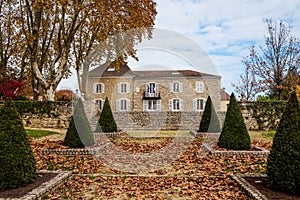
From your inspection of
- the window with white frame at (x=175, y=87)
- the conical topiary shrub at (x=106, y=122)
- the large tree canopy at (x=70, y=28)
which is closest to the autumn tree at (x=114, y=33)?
the large tree canopy at (x=70, y=28)

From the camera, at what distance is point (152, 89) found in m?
32.5

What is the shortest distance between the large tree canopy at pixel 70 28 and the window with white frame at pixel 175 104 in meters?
13.3

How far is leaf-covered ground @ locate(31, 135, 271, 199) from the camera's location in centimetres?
492

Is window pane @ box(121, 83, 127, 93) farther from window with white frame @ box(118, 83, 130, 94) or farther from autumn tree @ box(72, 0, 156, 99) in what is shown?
autumn tree @ box(72, 0, 156, 99)

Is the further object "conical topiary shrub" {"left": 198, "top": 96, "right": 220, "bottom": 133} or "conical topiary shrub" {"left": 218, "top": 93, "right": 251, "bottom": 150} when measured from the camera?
"conical topiary shrub" {"left": 198, "top": 96, "right": 220, "bottom": 133}

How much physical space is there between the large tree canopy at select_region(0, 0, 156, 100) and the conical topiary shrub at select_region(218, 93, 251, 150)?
29.7 ft

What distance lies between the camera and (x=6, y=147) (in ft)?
15.0

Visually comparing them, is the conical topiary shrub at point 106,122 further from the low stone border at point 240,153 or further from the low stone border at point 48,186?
the low stone border at point 48,186

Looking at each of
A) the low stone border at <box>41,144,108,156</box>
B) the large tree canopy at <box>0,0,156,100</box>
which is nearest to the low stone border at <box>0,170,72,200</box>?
the low stone border at <box>41,144,108,156</box>

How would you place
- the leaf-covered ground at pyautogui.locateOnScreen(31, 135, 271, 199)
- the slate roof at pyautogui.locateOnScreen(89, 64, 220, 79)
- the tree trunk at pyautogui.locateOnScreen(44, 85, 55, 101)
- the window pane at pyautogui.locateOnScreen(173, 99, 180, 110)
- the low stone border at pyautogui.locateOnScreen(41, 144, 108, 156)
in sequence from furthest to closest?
the window pane at pyautogui.locateOnScreen(173, 99, 180, 110) < the slate roof at pyautogui.locateOnScreen(89, 64, 220, 79) < the tree trunk at pyautogui.locateOnScreen(44, 85, 55, 101) < the low stone border at pyautogui.locateOnScreen(41, 144, 108, 156) < the leaf-covered ground at pyautogui.locateOnScreen(31, 135, 271, 199)

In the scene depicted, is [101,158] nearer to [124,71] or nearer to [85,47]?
[85,47]

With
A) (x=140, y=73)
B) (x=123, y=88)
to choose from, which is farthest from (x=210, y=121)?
(x=140, y=73)

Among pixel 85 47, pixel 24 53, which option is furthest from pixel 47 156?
pixel 24 53

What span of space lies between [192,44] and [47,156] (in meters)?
6.11
